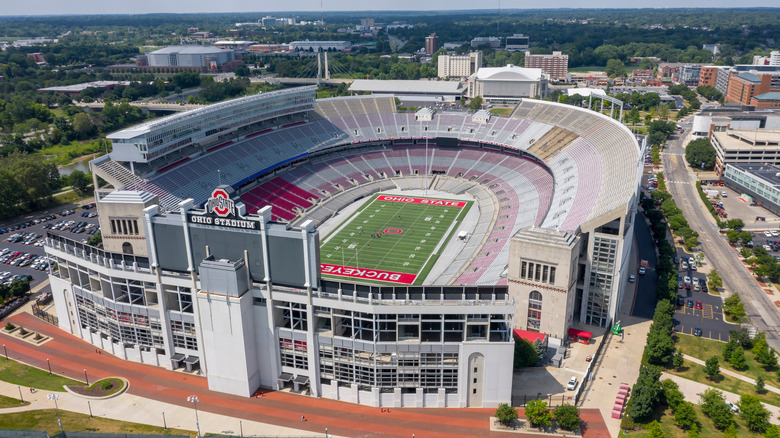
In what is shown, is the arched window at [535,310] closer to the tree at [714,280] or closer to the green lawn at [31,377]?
the tree at [714,280]

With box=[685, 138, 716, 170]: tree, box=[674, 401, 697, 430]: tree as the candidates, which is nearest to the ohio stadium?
box=[674, 401, 697, 430]: tree

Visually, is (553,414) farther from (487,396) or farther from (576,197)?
(576,197)

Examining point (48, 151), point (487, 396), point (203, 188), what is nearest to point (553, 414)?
point (487, 396)

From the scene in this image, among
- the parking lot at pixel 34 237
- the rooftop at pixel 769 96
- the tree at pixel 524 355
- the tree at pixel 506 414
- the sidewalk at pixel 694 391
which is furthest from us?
the rooftop at pixel 769 96

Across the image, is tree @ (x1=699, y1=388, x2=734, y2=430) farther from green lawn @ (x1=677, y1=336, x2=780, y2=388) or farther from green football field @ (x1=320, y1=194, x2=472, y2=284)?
green football field @ (x1=320, y1=194, x2=472, y2=284)

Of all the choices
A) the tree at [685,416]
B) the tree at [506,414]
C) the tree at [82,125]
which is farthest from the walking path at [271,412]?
the tree at [82,125]

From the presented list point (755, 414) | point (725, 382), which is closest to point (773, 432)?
point (755, 414)
